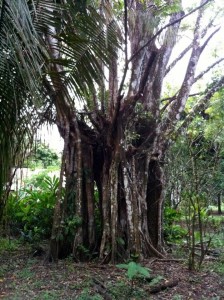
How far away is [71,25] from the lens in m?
4.03

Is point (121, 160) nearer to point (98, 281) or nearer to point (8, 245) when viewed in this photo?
point (98, 281)

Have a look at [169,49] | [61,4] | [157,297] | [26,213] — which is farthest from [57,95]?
[26,213]

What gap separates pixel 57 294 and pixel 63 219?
1862mm

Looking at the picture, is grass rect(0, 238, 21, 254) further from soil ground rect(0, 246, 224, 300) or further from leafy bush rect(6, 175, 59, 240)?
soil ground rect(0, 246, 224, 300)

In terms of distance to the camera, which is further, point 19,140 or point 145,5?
point 145,5

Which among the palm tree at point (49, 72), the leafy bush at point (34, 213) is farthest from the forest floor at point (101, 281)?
the palm tree at point (49, 72)

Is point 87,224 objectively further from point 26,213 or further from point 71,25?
point 71,25

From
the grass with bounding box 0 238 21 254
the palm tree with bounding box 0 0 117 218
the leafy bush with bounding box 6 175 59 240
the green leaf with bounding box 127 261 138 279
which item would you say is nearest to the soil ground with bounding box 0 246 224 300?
the green leaf with bounding box 127 261 138 279

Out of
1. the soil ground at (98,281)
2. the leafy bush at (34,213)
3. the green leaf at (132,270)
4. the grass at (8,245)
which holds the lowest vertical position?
the soil ground at (98,281)

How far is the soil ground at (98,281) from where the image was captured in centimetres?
459

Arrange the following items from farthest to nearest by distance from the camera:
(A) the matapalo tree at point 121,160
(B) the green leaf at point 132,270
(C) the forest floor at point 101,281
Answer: (A) the matapalo tree at point 121,160 < (C) the forest floor at point 101,281 < (B) the green leaf at point 132,270

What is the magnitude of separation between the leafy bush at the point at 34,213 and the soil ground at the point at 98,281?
3.34 feet

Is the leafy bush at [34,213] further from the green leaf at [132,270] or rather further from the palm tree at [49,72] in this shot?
the palm tree at [49,72]

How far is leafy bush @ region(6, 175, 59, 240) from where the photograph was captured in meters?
7.33
